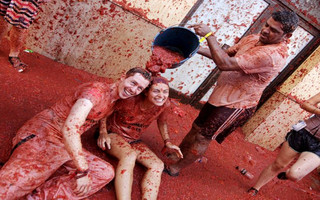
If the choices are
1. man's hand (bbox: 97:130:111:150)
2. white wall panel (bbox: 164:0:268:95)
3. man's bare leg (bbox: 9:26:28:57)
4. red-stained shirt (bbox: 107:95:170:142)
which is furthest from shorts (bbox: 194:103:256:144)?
man's bare leg (bbox: 9:26:28:57)

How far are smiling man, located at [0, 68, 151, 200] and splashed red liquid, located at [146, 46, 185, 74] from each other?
0.25 metres

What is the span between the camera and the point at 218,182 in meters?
3.48

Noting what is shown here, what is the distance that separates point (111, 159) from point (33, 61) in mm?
2110

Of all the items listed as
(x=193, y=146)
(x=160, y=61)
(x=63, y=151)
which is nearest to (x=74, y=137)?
(x=63, y=151)

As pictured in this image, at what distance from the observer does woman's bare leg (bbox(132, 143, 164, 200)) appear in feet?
8.34

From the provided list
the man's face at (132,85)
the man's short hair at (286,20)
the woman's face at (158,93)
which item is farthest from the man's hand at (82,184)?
the man's short hair at (286,20)

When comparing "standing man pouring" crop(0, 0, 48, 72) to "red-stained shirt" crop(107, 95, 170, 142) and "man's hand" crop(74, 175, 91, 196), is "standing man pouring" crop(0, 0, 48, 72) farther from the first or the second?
"man's hand" crop(74, 175, 91, 196)

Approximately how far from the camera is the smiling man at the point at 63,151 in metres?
1.92

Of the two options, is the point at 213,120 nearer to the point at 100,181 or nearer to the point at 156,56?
the point at 156,56

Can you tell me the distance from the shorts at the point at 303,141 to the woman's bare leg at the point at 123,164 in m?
1.89

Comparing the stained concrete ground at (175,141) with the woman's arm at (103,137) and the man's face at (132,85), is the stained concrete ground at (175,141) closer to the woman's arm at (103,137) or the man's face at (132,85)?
the woman's arm at (103,137)

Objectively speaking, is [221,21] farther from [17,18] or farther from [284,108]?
[17,18]

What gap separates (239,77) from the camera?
2.62 metres

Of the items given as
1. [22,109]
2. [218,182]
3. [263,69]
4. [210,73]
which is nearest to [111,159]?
[22,109]
